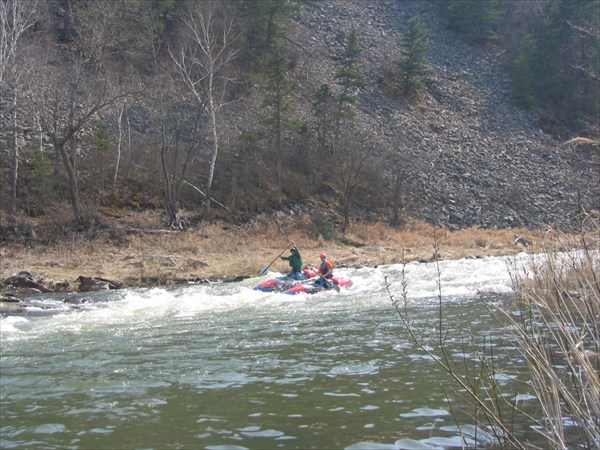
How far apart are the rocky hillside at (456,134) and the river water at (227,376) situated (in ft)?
74.6

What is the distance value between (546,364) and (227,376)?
222 inches

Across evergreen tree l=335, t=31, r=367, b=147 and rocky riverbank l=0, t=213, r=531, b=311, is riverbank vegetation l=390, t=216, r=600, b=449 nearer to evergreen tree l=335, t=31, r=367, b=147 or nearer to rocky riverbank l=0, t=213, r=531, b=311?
rocky riverbank l=0, t=213, r=531, b=311

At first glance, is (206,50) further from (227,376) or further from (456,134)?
(227,376)

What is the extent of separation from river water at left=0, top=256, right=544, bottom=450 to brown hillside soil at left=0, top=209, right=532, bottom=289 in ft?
20.0

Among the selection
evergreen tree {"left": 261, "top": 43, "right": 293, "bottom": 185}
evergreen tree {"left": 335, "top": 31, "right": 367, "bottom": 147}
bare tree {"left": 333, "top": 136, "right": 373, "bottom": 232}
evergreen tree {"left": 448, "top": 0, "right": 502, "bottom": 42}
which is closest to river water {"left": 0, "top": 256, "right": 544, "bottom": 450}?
bare tree {"left": 333, "top": 136, "right": 373, "bottom": 232}

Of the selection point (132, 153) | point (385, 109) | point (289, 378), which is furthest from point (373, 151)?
point (289, 378)

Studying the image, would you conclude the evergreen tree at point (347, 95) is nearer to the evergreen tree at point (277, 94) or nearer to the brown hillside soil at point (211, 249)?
the evergreen tree at point (277, 94)

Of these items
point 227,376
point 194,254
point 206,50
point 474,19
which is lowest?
point 194,254

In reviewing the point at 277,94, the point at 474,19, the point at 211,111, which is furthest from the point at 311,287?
the point at 474,19

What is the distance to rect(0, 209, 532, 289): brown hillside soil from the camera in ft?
73.2

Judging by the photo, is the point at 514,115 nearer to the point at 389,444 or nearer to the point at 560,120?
the point at 560,120

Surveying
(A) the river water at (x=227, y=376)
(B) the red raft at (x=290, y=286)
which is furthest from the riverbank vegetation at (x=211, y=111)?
(A) the river water at (x=227, y=376)

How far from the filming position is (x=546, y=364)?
3.96 meters

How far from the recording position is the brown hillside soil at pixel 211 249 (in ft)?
73.2
